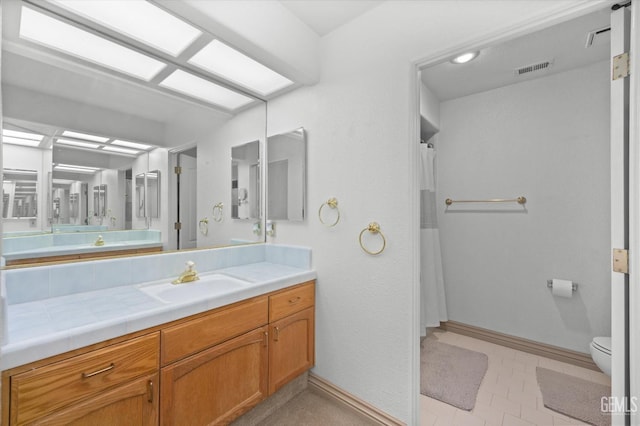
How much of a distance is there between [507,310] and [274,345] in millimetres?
2272

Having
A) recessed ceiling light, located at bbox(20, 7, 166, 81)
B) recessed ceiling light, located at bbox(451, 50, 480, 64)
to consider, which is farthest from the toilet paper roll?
recessed ceiling light, located at bbox(20, 7, 166, 81)

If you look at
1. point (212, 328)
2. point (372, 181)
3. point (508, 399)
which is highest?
point (372, 181)

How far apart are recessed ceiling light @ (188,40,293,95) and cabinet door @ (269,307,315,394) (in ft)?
5.44

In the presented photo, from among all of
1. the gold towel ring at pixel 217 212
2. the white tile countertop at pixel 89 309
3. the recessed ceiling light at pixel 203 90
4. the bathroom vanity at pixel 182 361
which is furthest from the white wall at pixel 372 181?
the gold towel ring at pixel 217 212

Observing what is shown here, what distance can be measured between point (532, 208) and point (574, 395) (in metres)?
1.43

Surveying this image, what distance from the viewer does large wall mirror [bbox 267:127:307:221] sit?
2.03 meters

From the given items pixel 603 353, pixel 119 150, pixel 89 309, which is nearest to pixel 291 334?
pixel 89 309

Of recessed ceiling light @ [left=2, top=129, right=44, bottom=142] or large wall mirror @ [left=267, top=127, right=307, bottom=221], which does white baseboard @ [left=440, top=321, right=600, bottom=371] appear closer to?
large wall mirror @ [left=267, top=127, right=307, bottom=221]

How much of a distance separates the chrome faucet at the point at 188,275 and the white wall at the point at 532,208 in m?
2.49

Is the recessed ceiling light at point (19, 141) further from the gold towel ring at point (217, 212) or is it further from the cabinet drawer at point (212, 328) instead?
the cabinet drawer at point (212, 328)

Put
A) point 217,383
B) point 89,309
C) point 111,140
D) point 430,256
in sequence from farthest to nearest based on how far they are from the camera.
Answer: point 430,256 → point 111,140 → point 217,383 → point 89,309

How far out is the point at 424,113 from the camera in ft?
8.45

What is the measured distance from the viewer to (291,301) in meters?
1.77

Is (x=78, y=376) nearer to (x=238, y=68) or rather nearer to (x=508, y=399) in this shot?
(x=238, y=68)
